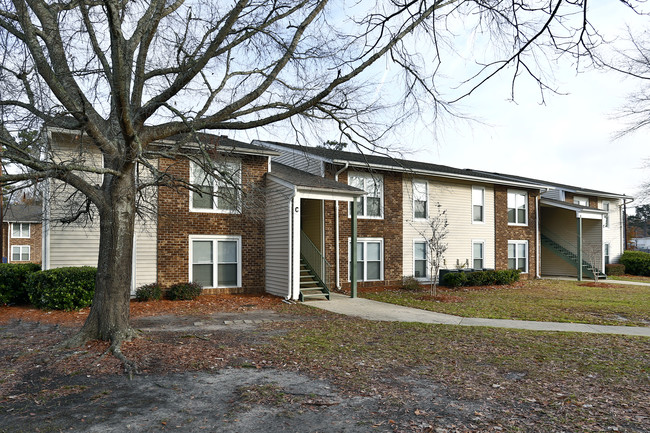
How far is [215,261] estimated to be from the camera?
14930 mm

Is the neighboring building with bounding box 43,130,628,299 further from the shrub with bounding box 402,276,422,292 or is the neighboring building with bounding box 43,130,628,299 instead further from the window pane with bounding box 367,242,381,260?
the shrub with bounding box 402,276,422,292

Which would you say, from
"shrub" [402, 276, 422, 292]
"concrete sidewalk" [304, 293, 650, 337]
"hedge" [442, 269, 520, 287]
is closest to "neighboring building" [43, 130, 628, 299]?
"shrub" [402, 276, 422, 292]

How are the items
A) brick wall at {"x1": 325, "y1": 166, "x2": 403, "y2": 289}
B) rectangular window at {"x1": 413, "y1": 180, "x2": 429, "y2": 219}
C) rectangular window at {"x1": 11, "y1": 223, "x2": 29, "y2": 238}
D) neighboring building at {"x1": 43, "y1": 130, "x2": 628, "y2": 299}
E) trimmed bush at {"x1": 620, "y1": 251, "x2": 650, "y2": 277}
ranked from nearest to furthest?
neighboring building at {"x1": 43, "y1": 130, "x2": 628, "y2": 299}
brick wall at {"x1": 325, "y1": 166, "x2": 403, "y2": 289}
rectangular window at {"x1": 413, "y1": 180, "x2": 429, "y2": 219}
trimmed bush at {"x1": 620, "y1": 251, "x2": 650, "y2": 277}
rectangular window at {"x1": 11, "y1": 223, "x2": 29, "y2": 238}

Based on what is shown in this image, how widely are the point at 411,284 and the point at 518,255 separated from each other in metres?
8.80

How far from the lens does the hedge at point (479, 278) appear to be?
756 inches

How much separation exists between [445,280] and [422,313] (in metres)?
7.67

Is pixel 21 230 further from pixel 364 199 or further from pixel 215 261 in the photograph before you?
pixel 364 199

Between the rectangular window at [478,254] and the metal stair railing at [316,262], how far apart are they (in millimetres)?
9611

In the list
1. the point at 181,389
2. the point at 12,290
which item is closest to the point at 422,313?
the point at 181,389

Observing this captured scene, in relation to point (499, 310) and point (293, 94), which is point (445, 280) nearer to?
point (499, 310)

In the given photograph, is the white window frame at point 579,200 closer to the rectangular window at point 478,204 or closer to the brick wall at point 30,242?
the rectangular window at point 478,204

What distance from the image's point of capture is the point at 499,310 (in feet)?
41.8

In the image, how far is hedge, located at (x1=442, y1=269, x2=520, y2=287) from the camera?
→ 19203 mm

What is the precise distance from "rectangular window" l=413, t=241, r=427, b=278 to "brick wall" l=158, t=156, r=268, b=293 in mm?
7264
